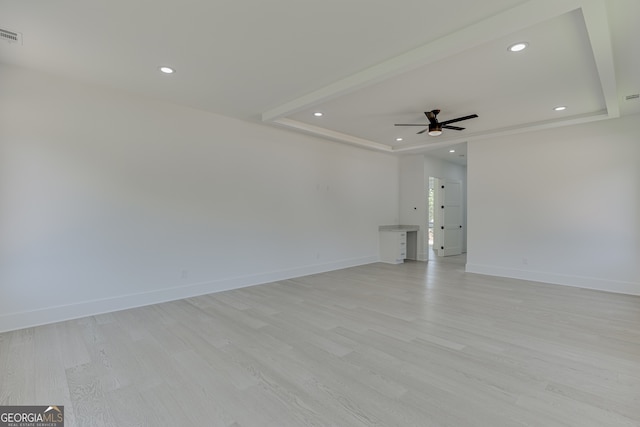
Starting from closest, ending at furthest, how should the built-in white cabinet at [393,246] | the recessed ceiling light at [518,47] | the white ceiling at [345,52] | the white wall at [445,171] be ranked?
the white ceiling at [345,52] → the recessed ceiling light at [518,47] → the built-in white cabinet at [393,246] → the white wall at [445,171]

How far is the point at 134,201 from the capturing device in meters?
3.95

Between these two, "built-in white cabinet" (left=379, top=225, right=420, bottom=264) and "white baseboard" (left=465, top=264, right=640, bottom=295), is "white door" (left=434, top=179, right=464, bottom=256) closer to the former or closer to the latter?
"built-in white cabinet" (left=379, top=225, right=420, bottom=264)

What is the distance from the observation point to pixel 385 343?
9.43 ft

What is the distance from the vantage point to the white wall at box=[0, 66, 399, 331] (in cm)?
324

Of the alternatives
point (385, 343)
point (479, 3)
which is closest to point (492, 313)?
point (385, 343)

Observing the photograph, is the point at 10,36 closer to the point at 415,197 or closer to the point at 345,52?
Answer: the point at 345,52

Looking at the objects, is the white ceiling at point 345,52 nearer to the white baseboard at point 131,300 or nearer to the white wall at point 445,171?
the white baseboard at point 131,300

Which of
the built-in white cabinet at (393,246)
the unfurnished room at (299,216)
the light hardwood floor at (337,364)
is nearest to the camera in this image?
the light hardwood floor at (337,364)

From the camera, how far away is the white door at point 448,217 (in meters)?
8.41

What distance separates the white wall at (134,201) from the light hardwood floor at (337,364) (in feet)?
1.41

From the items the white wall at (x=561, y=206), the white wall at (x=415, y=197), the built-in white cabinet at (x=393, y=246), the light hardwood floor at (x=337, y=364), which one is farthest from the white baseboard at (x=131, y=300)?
the white wall at (x=561, y=206)

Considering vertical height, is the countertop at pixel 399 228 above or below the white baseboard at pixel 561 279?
above

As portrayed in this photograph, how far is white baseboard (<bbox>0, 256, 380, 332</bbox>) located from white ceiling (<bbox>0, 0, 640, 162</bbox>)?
8.99 feet

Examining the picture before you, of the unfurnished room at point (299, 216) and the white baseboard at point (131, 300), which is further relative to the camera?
the white baseboard at point (131, 300)
